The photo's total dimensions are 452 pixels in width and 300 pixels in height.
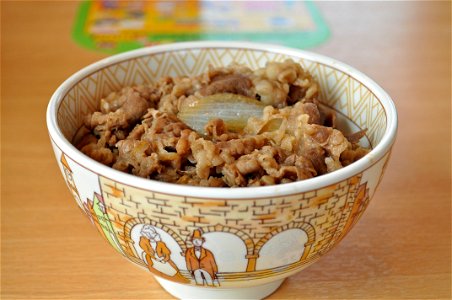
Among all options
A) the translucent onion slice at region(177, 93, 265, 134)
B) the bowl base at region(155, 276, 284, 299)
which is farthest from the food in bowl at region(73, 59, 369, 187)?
the bowl base at region(155, 276, 284, 299)

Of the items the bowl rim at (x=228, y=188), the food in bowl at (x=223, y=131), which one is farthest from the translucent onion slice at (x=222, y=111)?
the bowl rim at (x=228, y=188)

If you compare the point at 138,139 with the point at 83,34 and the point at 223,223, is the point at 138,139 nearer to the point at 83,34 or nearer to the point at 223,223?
the point at 223,223

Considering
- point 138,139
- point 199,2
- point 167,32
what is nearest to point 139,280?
point 138,139

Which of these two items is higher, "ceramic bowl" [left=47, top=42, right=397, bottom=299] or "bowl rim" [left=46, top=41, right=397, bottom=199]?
"bowl rim" [left=46, top=41, right=397, bottom=199]

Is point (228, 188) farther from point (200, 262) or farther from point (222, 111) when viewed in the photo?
point (222, 111)

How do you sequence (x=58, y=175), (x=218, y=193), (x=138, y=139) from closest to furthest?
1. (x=218, y=193)
2. (x=138, y=139)
3. (x=58, y=175)

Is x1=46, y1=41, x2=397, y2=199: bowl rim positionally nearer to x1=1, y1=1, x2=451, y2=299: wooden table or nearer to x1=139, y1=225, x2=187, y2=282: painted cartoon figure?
x1=139, y1=225, x2=187, y2=282: painted cartoon figure
